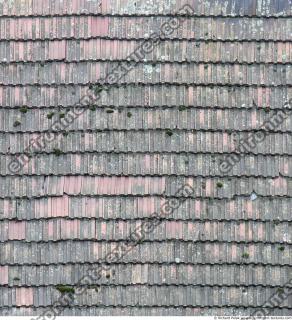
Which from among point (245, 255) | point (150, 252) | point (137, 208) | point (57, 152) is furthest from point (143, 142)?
point (245, 255)

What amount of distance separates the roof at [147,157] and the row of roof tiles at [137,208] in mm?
10

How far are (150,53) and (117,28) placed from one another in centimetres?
41

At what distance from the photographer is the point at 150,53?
6285 millimetres

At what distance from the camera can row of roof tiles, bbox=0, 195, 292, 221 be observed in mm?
6172

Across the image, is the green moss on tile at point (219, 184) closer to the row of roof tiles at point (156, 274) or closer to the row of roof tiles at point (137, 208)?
the row of roof tiles at point (137, 208)

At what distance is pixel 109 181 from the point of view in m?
6.20

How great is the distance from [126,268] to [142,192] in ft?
2.46

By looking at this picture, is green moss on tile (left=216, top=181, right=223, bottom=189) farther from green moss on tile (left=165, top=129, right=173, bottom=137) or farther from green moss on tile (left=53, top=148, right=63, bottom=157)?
green moss on tile (left=53, top=148, right=63, bottom=157)

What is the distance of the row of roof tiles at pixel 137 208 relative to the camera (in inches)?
243

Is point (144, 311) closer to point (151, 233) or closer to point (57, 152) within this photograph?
point (151, 233)

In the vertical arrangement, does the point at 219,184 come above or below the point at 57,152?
below

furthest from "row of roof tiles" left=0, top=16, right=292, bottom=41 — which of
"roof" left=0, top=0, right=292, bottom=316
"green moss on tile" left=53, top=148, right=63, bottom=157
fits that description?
"green moss on tile" left=53, top=148, right=63, bottom=157

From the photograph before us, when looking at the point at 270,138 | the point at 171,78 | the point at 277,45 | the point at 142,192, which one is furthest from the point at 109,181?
the point at 277,45

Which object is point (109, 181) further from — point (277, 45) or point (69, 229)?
point (277, 45)
